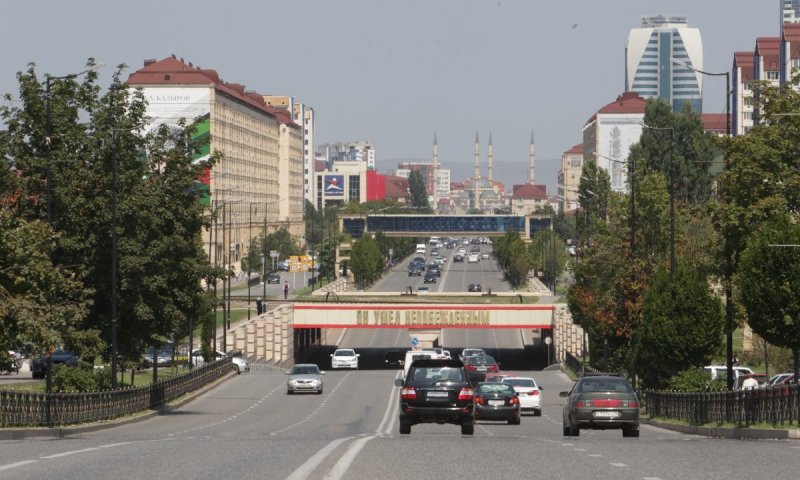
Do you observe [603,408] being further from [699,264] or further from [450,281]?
[450,281]

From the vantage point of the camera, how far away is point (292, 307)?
344ft

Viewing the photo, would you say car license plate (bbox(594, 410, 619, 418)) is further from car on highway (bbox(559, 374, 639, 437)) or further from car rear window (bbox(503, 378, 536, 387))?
car rear window (bbox(503, 378, 536, 387))

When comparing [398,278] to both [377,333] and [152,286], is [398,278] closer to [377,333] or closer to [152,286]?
[377,333]

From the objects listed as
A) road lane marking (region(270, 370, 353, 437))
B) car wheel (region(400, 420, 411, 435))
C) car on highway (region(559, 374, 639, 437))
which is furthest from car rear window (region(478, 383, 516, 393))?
car wheel (region(400, 420, 411, 435))

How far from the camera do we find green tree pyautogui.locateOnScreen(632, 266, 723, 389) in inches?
1826

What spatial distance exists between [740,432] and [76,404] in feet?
56.0

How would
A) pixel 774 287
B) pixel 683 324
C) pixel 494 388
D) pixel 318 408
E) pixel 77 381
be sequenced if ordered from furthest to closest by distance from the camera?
1. pixel 318 408
2. pixel 683 324
3. pixel 77 381
4. pixel 494 388
5. pixel 774 287

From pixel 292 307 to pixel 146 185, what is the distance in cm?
5747

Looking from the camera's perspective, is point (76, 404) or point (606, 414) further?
point (76, 404)

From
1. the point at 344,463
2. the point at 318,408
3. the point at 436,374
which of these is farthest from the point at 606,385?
the point at 318,408

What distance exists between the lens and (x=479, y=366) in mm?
68938

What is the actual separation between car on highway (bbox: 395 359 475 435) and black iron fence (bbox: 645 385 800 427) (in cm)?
698

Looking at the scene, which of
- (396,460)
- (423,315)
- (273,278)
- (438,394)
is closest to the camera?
(396,460)

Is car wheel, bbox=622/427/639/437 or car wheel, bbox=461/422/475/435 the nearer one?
car wheel, bbox=461/422/475/435
